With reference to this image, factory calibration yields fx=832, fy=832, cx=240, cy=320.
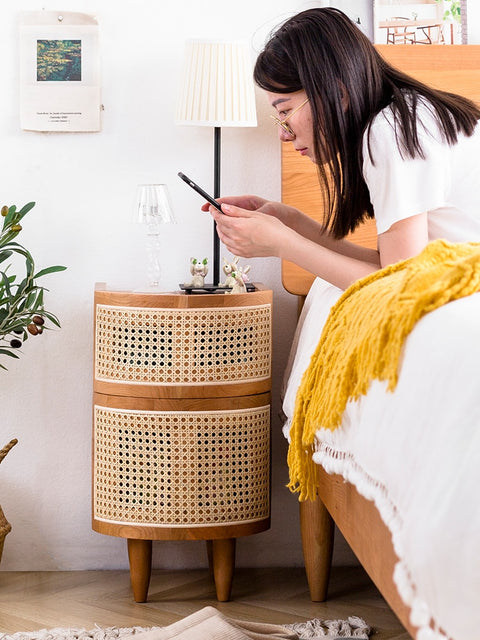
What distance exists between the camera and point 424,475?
2.40ft

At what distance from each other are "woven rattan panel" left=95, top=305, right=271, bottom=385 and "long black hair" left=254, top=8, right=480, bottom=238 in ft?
1.30

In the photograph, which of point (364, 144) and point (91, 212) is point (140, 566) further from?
point (364, 144)

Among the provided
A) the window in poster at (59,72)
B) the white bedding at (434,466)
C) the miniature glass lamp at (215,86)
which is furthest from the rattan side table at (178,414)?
the white bedding at (434,466)

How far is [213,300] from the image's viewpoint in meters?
1.74

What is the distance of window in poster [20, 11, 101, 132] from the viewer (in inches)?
80.9

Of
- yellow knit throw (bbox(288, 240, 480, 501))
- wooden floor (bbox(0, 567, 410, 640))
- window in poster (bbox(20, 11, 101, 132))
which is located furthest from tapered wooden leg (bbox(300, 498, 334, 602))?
window in poster (bbox(20, 11, 101, 132))

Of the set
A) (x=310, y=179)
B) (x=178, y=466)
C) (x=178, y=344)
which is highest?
(x=310, y=179)

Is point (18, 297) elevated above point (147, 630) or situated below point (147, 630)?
above

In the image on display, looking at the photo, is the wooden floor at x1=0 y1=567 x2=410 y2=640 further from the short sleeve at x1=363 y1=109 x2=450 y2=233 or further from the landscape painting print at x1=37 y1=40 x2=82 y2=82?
the landscape painting print at x1=37 y1=40 x2=82 y2=82

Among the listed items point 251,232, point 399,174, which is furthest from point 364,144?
point 251,232

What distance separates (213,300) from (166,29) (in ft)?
2.58

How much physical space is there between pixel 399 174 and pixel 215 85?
682 mm

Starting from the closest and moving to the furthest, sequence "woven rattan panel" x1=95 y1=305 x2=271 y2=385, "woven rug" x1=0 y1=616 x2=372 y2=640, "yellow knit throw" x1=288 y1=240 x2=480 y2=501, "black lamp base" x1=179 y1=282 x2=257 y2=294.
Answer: "yellow knit throw" x1=288 y1=240 x2=480 y2=501 < "woven rug" x1=0 y1=616 x2=372 y2=640 < "woven rattan panel" x1=95 y1=305 x2=271 y2=385 < "black lamp base" x1=179 y1=282 x2=257 y2=294

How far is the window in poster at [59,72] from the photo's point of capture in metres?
2.05
